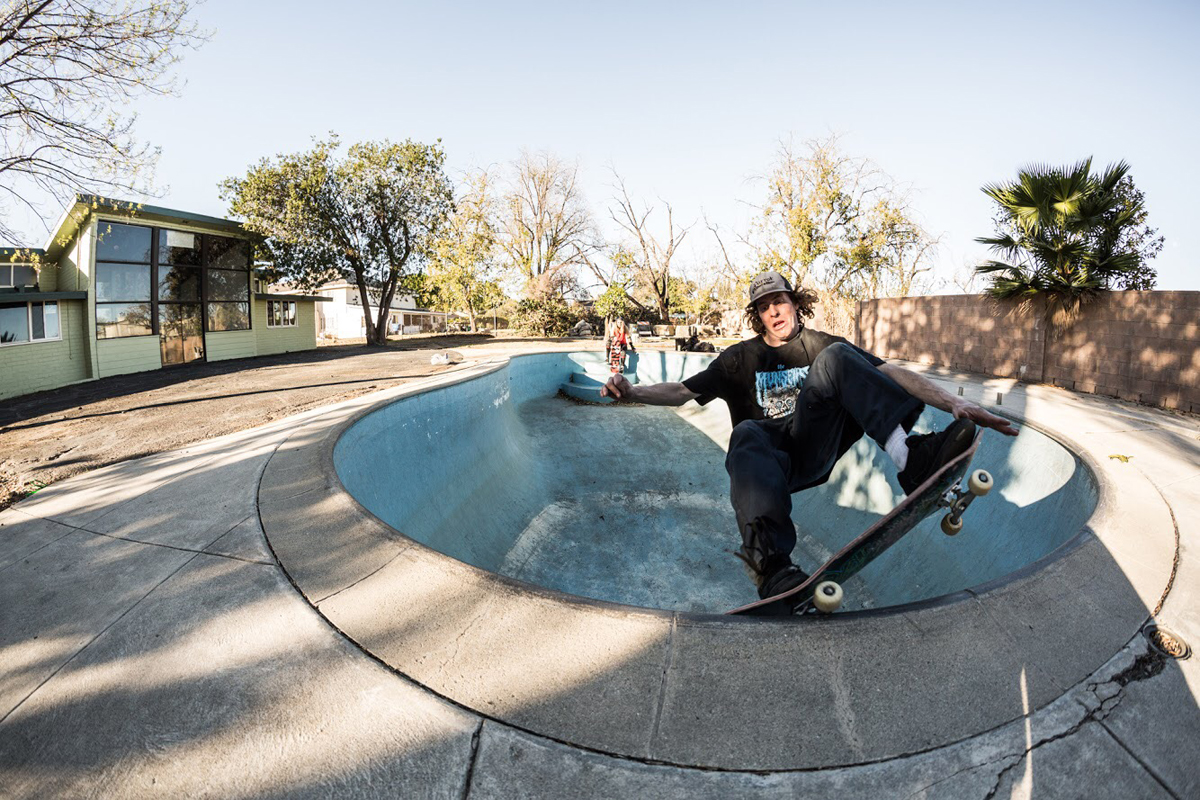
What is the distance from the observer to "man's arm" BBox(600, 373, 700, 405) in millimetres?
3371

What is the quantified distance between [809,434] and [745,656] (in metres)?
1.51

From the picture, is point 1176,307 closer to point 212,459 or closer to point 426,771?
point 426,771

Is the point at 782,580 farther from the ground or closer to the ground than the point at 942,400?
closer to the ground

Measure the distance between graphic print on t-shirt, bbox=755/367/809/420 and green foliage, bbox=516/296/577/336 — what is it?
36.4m

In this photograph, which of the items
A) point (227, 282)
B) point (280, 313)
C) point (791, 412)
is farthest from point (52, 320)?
point (791, 412)

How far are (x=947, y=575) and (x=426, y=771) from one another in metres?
4.75

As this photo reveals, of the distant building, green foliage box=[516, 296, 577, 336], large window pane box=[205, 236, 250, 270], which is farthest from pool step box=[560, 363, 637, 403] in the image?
the distant building

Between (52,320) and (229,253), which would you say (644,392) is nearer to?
(52,320)

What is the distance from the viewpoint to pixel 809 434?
318 cm

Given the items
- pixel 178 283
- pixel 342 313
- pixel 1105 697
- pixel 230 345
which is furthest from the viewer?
pixel 342 313

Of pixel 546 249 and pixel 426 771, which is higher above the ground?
pixel 546 249

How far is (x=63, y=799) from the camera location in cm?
169

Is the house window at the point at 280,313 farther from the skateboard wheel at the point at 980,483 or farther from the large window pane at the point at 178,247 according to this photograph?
the skateboard wheel at the point at 980,483

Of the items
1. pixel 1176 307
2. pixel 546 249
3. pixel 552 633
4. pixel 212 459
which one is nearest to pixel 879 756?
pixel 552 633
